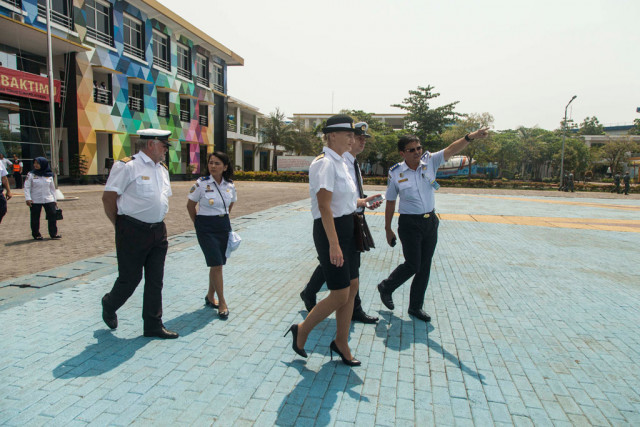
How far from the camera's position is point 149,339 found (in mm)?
3398

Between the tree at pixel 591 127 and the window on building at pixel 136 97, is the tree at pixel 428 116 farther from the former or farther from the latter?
the tree at pixel 591 127

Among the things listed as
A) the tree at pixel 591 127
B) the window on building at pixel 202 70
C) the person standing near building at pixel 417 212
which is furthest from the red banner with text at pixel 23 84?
the tree at pixel 591 127

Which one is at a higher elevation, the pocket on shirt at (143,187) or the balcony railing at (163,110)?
the balcony railing at (163,110)

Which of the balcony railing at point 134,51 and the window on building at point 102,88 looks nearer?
the window on building at point 102,88

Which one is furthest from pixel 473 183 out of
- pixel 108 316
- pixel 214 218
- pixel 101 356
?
pixel 101 356

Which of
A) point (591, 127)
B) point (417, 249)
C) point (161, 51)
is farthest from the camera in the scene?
point (591, 127)

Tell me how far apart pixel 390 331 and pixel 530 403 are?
1336 millimetres

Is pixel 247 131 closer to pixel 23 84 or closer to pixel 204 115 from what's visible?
pixel 204 115

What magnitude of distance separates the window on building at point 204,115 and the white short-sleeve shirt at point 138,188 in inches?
1303

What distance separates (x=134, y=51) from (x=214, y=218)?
27075 mm

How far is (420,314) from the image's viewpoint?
3.97m

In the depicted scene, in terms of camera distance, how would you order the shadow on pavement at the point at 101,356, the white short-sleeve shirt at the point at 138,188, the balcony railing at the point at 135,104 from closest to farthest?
the shadow on pavement at the point at 101,356 → the white short-sleeve shirt at the point at 138,188 → the balcony railing at the point at 135,104

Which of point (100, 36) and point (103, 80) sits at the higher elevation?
point (100, 36)

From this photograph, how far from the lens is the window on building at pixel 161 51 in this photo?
28.6 metres
